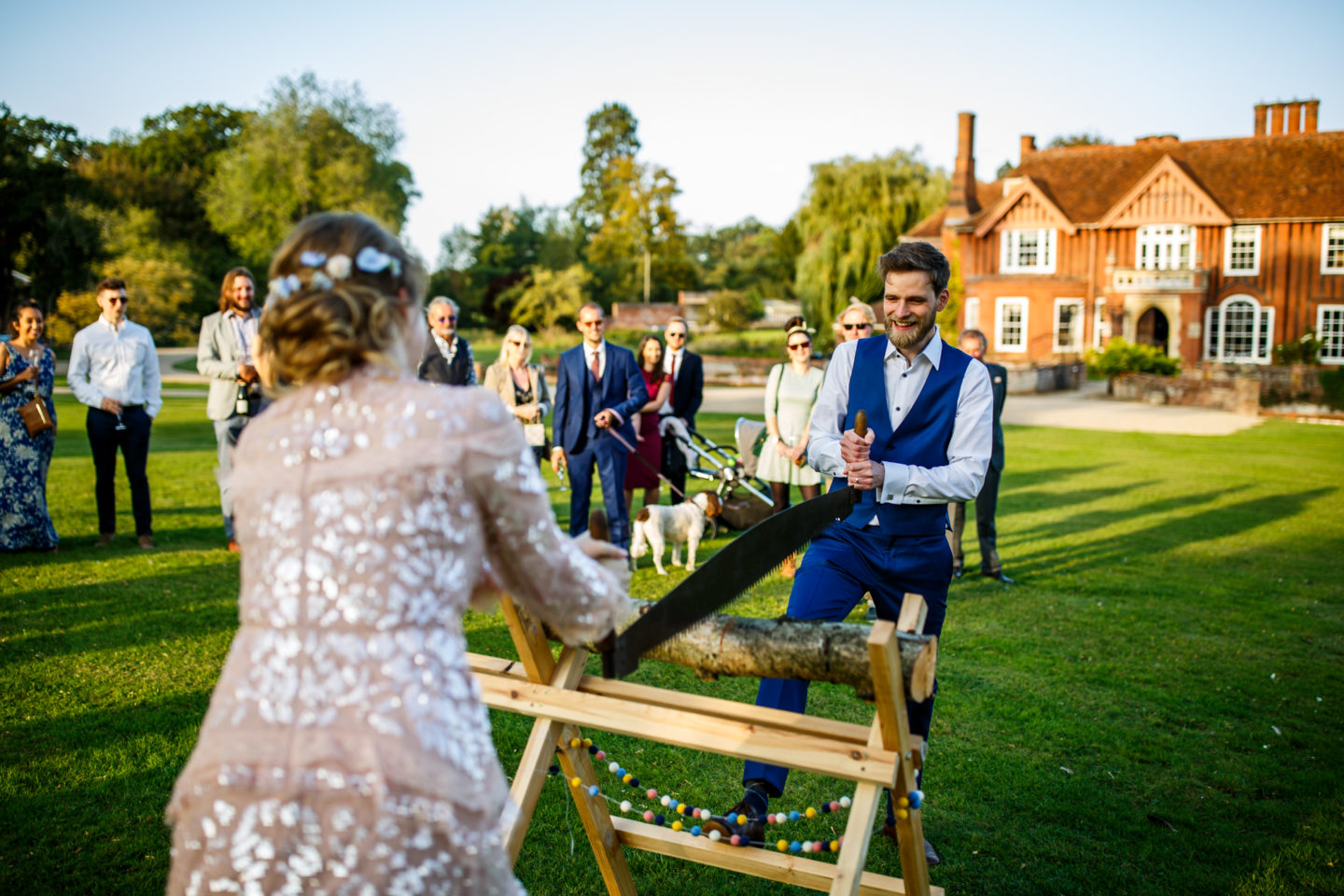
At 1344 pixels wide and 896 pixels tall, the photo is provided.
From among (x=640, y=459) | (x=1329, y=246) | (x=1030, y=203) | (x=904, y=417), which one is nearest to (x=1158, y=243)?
(x=1030, y=203)

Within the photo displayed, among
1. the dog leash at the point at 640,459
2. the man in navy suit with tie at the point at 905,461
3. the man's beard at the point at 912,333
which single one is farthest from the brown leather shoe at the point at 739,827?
the dog leash at the point at 640,459

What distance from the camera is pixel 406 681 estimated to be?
1.71 metres

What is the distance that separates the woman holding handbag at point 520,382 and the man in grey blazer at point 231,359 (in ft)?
7.40

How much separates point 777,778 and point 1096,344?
138 ft

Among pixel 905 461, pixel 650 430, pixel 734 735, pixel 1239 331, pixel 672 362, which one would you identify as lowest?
pixel 734 735

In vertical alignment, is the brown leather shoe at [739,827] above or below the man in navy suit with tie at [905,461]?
below

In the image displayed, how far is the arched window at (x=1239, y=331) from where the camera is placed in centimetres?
3853

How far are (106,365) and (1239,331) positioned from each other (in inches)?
1674

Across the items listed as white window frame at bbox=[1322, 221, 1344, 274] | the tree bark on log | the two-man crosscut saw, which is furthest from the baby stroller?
white window frame at bbox=[1322, 221, 1344, 274]

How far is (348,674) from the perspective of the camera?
1692 millimetres

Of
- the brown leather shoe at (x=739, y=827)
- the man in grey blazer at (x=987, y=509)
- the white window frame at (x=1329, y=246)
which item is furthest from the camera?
the white window frame at (x=1329, y=246)

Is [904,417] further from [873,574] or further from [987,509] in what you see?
[987,509]

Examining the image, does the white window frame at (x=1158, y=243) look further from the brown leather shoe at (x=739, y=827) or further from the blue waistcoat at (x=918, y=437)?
the brown leather shoe at (x=739, y=827)

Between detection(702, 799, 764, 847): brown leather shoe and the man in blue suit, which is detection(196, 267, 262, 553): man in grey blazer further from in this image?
detection(702, 799, 764, 847): brown leather shoe
